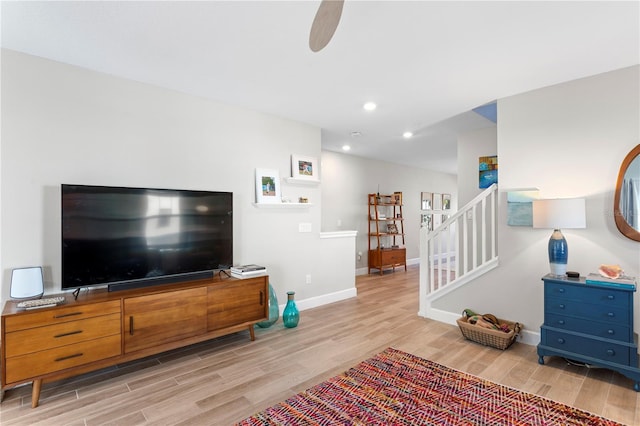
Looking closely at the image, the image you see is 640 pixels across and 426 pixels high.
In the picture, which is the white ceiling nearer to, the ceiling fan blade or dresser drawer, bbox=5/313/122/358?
the ceiling fan blade

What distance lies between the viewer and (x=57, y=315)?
220cm

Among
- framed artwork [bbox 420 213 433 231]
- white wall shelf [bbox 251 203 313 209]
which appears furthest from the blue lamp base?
framed artwork [bbox 420 213 433 231]

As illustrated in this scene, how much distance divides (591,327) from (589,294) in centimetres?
26

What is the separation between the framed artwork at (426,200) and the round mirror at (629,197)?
5.98m

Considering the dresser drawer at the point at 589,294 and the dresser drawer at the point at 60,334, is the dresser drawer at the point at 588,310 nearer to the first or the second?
the dresser drawer at the point at 589,294

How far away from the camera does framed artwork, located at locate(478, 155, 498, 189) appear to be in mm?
4762

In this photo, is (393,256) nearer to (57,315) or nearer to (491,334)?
(491,334)

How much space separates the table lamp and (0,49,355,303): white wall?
8.73ft

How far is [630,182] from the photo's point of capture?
2.64 metres

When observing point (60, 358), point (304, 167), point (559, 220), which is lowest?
point (60, 358)

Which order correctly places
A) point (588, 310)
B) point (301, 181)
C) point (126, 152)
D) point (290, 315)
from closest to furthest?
point (588, 310) < point (126, 152) < point (290, 315) < point (301, 181)

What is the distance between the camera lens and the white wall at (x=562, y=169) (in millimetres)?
2719

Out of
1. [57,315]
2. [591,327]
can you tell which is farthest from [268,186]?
[591,327]

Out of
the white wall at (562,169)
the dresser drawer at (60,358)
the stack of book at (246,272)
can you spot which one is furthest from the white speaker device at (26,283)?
the white wall at (562,169)
